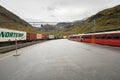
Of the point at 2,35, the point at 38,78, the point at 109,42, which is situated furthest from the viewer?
the point at 109,42

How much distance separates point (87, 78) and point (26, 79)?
251cm

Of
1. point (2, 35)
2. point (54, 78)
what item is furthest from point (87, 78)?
point (2, 35)

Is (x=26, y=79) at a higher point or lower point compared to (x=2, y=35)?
lower

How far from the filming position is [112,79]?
20.0ft

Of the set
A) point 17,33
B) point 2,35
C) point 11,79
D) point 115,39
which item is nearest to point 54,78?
point 11,79

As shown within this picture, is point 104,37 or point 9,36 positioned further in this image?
point 104,37

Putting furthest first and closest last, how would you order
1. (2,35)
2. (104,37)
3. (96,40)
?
(96,40) → (104,37) → (2,35)

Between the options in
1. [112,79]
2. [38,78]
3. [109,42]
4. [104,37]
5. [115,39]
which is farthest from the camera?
[104,37]

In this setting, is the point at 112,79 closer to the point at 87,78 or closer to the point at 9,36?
the point at 87,78

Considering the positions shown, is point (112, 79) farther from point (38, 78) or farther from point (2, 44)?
point (2, 44)

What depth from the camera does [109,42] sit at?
98.7 feet

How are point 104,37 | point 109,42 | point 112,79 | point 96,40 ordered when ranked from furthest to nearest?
point 96,40, point 104,37, point 109,42, point 112,79

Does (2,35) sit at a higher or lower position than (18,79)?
higher

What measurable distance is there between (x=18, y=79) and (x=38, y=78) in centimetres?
81
